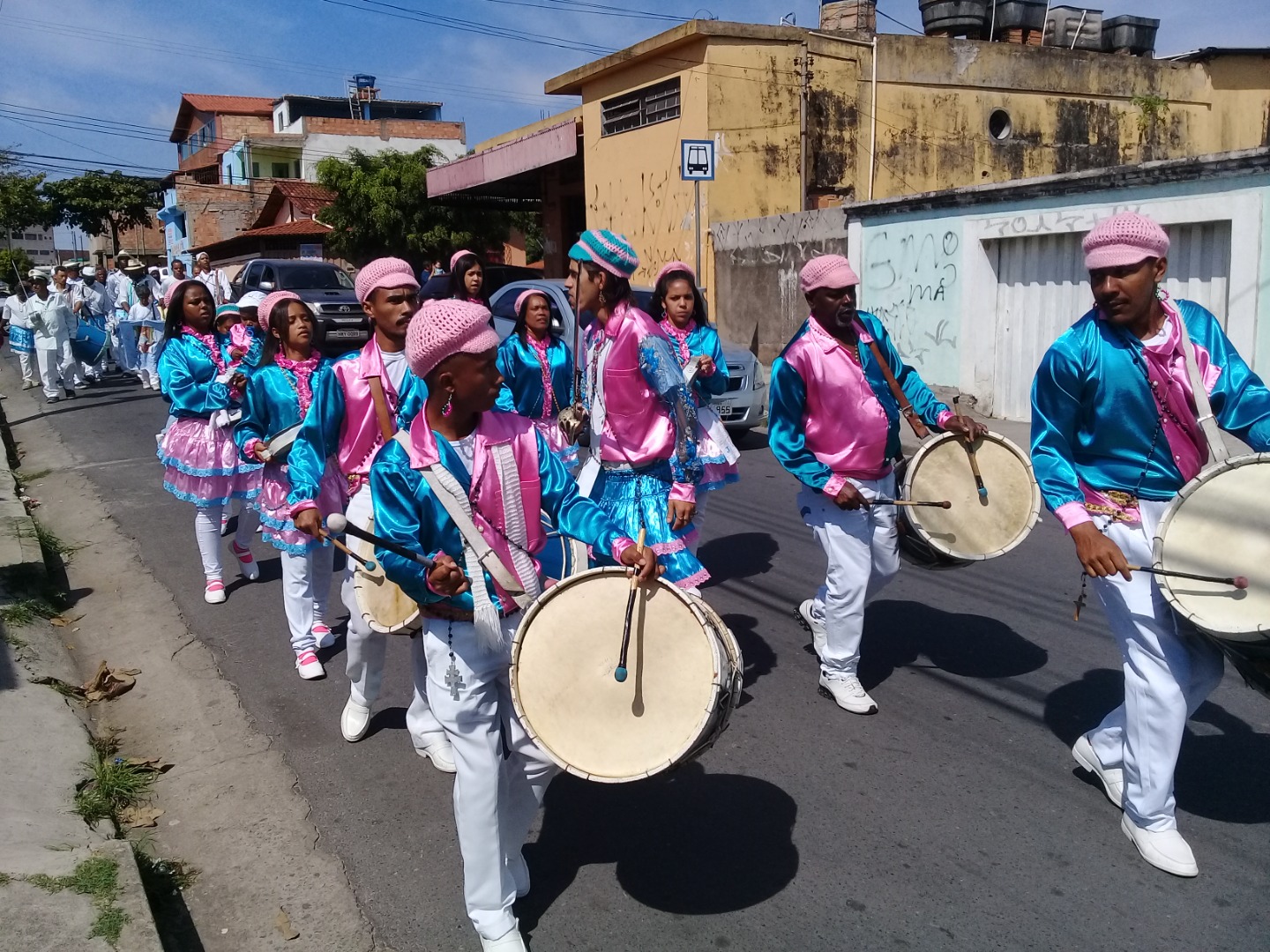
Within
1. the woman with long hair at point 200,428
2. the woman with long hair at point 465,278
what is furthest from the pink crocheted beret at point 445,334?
the woman with long hair at point 465,278

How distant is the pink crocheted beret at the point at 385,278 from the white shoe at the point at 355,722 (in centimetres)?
174

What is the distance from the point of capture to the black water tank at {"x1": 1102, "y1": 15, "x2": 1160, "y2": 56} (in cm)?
2194

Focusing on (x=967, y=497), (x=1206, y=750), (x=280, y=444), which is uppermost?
(x=280, y=444)

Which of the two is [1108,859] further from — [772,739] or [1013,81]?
[1013,81]

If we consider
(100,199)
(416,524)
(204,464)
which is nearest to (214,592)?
(204,464)

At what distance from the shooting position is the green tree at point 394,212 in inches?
1142

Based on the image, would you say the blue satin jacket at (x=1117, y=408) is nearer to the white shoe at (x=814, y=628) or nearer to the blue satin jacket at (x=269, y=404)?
the white shoe at (x=814, y=628)

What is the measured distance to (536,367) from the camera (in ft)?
22.2

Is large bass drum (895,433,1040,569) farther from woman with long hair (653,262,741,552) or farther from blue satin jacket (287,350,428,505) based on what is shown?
blue satin jacket (287,350,428,505)

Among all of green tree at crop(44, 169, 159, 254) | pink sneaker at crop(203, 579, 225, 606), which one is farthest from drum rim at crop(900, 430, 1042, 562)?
green tree at crop(44, 169, 159, 254)

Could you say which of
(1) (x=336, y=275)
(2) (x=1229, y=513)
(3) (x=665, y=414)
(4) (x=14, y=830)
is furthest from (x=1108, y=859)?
(1) (x=336, y=275)

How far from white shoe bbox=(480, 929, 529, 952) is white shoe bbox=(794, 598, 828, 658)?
2.33m

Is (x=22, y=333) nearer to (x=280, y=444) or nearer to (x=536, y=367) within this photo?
(x=536, y=367)

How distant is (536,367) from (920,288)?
8417 mm
